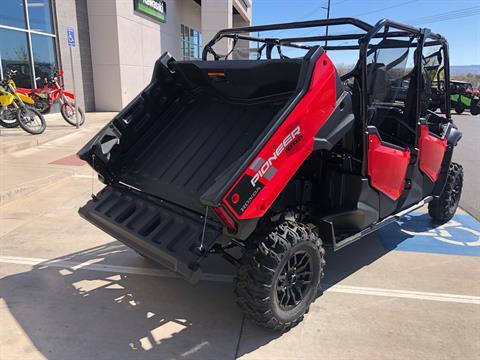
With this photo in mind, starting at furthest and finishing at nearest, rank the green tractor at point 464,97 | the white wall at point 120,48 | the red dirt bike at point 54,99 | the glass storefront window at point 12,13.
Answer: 1. the green tractor at point 464,97
2. the white wall at point 120,48
3. the red dirt bike at point 54,99
4. the glass storefront window at point 12,13

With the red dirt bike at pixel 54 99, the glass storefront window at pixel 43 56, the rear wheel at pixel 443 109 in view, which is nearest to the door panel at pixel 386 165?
the rear wheel at pixel 443 109

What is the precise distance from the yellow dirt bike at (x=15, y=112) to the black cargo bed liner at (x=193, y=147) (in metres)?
7.16

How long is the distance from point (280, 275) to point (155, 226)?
101cm

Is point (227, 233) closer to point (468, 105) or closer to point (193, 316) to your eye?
point (193, 316)

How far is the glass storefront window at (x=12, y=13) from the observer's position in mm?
11234

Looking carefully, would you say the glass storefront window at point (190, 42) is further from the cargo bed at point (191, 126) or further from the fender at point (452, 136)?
the cargo bed at point (191, 126)

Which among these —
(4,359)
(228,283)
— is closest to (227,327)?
(228,283)

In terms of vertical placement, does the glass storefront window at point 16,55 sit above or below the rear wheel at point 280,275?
above

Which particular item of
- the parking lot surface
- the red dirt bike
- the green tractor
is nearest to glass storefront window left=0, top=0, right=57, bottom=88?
the red dirt bike

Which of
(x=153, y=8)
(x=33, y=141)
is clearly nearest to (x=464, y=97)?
(x=153, y=8)

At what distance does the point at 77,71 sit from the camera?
1460 cm

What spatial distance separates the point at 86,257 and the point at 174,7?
2015 cm

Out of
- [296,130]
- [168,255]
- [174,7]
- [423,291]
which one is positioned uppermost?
[174,7]

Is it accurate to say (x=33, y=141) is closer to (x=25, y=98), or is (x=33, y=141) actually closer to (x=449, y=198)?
(x=25, y=98)
